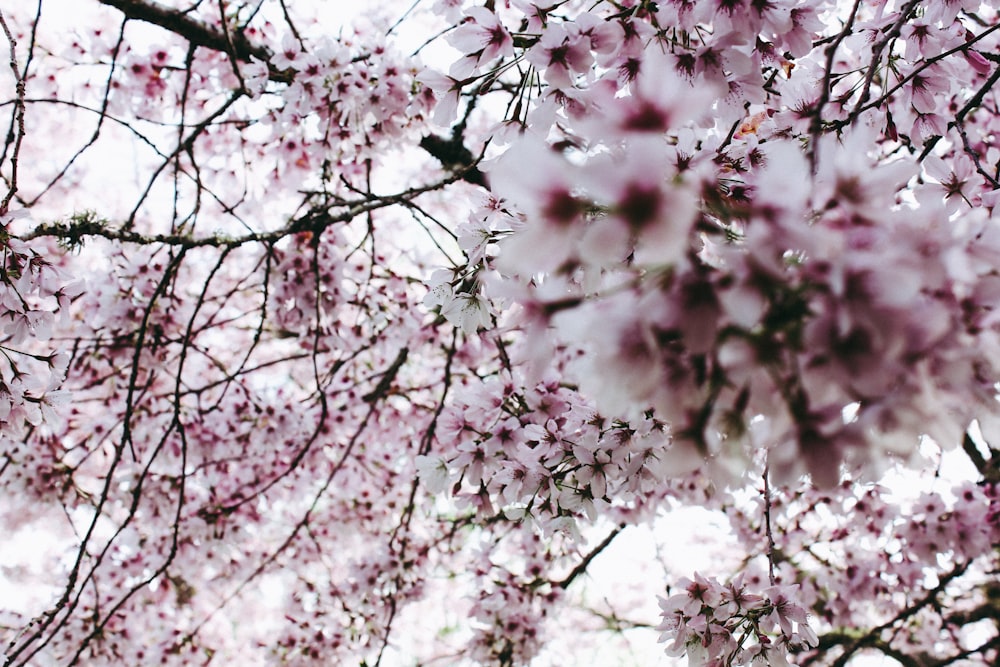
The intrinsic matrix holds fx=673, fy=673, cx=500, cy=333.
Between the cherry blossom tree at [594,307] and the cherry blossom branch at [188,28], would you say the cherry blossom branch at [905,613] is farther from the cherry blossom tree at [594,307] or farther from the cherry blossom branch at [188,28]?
the cherry blossom branch at [188,28]

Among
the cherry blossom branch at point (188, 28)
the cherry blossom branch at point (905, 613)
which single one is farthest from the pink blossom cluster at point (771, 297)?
the cherry blossom branch at point (905, 613)

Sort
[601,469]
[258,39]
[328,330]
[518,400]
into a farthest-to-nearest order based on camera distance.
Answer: [258,39], [328,330], [518,400], [601,469]

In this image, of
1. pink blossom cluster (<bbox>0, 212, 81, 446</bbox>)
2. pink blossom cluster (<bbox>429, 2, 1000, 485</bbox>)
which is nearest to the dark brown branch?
pink blossom cluster (<bbox>0, 212, 81, 446</bbox>)

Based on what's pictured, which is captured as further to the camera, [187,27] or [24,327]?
[187,27]

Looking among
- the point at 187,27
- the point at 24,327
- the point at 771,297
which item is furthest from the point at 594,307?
the point at 187,27

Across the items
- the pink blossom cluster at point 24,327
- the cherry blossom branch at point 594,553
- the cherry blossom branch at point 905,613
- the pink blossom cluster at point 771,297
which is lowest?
the pink blossom cluster at point 771,297

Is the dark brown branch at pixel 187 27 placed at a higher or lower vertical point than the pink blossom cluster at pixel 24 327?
higher

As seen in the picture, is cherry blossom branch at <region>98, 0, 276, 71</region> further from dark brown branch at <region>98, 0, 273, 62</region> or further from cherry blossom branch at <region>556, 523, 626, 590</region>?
cherry blossom branch at <region>556, 523, 626, 590</region>

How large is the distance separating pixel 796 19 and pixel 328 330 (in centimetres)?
238

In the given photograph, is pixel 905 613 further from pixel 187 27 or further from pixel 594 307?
pixel 187 27

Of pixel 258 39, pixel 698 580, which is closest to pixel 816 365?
pixel 698 580

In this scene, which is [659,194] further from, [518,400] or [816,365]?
[518,400]

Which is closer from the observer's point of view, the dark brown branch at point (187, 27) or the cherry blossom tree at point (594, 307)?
the cherry blossom tree at point (594, 307)

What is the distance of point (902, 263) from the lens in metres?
0.56
